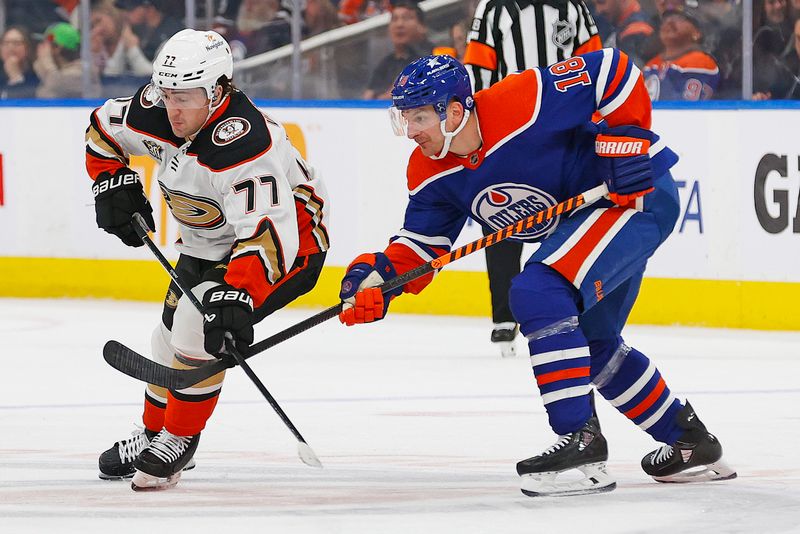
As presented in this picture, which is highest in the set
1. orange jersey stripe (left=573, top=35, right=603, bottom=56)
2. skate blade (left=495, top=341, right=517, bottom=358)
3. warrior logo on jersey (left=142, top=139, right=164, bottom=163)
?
orange jersey stripe (left=573, top=35, right=603, bottom=56)

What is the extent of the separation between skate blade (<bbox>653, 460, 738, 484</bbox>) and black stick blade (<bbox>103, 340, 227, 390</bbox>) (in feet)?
3.08

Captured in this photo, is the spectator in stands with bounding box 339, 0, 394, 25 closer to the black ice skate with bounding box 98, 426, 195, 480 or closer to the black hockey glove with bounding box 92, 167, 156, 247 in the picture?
the black hockey glove with bounding box 92, 167, 156, 247

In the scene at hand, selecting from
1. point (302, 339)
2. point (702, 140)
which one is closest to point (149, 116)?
point (302, 339)

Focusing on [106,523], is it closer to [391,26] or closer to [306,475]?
[306,475]

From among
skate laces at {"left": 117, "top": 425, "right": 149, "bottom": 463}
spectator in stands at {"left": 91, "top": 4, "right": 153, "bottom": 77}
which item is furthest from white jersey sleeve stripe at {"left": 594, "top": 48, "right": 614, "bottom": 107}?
spectator in stands at {"left": 91, "top": 4, "right": 153, "bottom": 77}

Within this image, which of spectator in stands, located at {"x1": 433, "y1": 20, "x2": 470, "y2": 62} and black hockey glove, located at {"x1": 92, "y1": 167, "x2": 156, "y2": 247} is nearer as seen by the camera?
black hockey glove, located at {"x1": 92, "y1": 167, "x2": 156, "y2": 247}

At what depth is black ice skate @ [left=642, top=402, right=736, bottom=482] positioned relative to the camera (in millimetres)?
3287

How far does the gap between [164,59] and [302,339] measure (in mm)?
2781

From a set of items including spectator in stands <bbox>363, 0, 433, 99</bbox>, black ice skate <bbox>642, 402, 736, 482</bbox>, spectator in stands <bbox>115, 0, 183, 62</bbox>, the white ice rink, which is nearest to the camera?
the white ice rink

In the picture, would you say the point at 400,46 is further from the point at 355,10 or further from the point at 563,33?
the point at 563,33

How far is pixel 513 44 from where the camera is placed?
5.40m

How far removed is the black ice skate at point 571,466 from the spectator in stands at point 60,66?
15.1 feet

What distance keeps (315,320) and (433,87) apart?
0.56m

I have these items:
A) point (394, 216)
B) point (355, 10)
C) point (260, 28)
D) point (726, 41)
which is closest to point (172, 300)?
point (394, 216)
